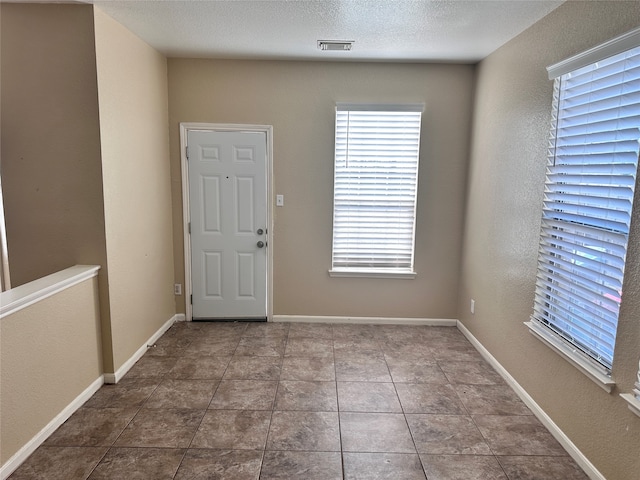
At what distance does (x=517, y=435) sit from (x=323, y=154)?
9.16ft

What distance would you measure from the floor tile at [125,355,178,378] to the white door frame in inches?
34.2

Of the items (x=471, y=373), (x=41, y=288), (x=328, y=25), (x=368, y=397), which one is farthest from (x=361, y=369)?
(x=328, y=25)

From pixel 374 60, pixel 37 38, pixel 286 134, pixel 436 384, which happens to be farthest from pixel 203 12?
pixel 436 384

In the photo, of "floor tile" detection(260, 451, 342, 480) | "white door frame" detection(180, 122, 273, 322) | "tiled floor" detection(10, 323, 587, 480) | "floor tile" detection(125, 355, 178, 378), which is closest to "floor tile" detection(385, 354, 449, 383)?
"tiled floor" detection(10, 323, 587, 480)

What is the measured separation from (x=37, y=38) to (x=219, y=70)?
153cm

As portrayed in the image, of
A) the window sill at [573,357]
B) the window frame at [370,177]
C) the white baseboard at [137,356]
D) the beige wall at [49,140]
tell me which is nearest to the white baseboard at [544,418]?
the window sill at [573,357]

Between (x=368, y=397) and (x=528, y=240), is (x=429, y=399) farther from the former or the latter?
(x=528, y=240)

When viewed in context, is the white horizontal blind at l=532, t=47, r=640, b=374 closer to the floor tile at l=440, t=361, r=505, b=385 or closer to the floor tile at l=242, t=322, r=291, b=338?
the floor tile at l=440, t=361, r=505, b=385

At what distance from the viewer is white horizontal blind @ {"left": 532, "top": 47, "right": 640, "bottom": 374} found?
1.88 metres

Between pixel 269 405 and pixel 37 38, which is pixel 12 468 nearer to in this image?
pixel 269 405

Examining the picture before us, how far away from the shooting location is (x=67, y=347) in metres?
2.47

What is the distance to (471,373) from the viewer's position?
3.14 meters

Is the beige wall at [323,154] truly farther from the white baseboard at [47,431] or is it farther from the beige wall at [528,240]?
the white baseboard at [47,431]

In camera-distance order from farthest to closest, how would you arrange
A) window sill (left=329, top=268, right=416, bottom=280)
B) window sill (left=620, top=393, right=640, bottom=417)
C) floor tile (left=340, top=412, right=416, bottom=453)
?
window sill (left=329, top=268, right=416, bottom=280) < floor tile (left=340, top=412, right=416, bottom=453) < window sill (left=620, top=393, right=640, bottom=417)
